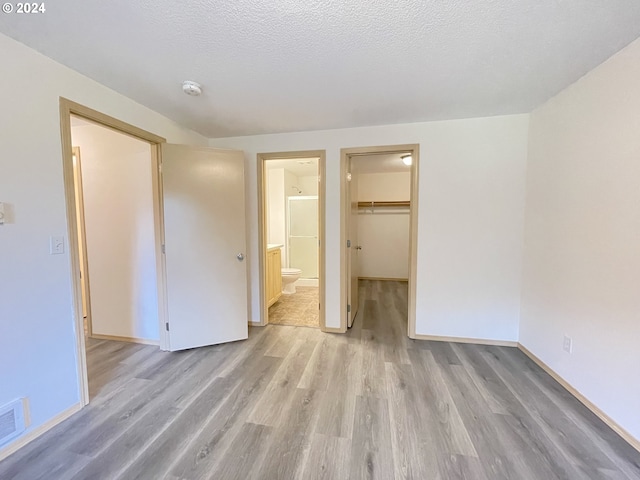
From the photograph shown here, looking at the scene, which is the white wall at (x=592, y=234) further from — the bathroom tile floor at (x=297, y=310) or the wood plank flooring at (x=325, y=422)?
the bathroom tile floor at (x=297, y=310)

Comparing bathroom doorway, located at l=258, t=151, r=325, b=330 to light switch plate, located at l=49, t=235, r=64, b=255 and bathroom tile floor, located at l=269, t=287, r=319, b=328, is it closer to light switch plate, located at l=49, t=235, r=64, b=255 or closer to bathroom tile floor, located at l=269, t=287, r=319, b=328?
A: bathroom tile floor, located at l=269, t=287, r=319, b=328

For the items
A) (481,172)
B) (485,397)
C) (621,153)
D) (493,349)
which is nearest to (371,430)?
(485,397)

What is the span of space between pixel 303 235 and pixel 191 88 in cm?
381

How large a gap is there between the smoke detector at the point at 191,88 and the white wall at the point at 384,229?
4134 millimetres

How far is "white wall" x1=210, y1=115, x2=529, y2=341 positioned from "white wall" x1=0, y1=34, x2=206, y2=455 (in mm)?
2158

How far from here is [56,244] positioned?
1.66 metres

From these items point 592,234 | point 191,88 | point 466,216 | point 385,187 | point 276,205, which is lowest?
point 592,234

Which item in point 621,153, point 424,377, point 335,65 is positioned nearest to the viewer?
point 621,153

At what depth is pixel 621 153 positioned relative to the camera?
1.57 meters

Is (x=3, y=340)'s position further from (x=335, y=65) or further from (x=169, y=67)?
(x=335, y=65)

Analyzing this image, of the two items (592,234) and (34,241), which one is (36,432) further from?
(592,234)

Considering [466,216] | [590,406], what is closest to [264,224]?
[466,216]

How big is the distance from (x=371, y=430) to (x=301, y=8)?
2.29 meters

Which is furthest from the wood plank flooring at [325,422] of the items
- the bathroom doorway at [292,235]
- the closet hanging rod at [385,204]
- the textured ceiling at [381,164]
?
the closet hanging rod at [385,204]
